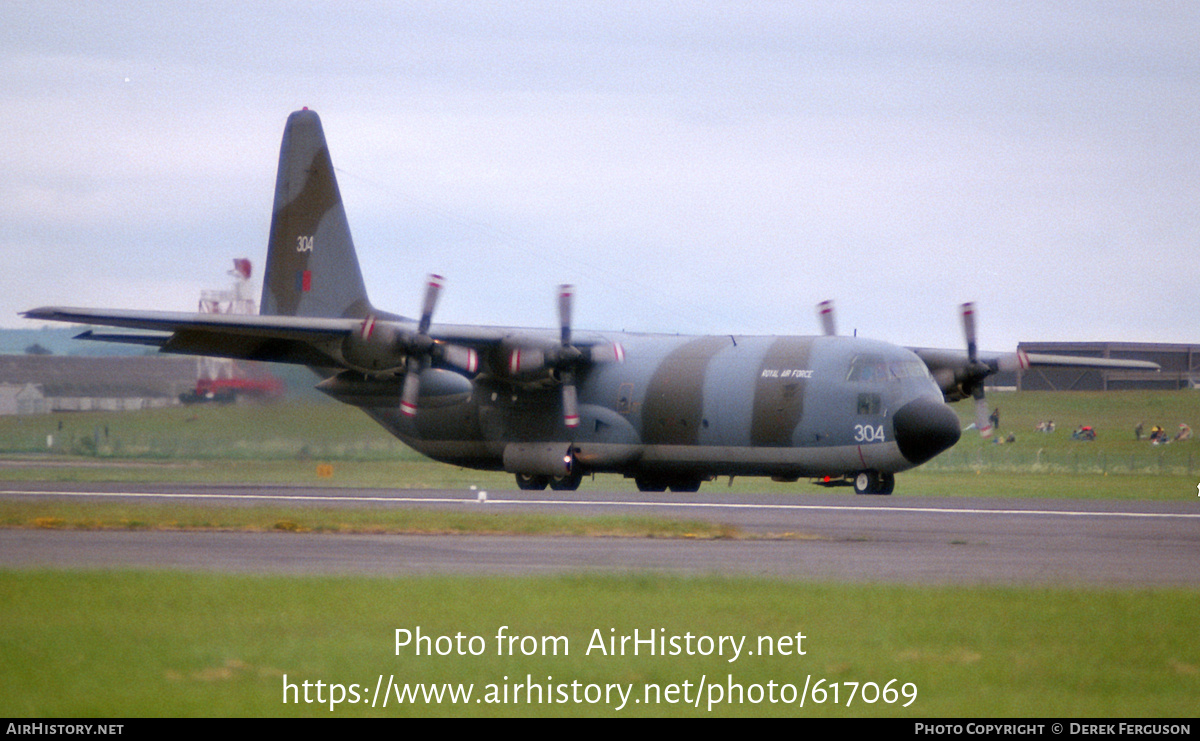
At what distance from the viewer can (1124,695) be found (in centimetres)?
893

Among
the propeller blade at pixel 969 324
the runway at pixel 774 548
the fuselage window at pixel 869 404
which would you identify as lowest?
the runway at pixel 774 548

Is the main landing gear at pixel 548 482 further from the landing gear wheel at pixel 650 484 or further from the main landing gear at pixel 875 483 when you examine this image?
the main landing gear at pixel 875 483

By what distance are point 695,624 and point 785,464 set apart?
21.0 metres

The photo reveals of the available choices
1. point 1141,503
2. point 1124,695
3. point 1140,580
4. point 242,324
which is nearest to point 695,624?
point 1124,695

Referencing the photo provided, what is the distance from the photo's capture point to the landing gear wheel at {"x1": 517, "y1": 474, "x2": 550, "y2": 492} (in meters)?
35.5

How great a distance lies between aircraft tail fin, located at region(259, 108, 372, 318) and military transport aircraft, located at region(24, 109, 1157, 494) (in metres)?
0.97

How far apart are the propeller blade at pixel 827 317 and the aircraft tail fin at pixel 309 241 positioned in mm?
12780

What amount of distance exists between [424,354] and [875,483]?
10.9 metres

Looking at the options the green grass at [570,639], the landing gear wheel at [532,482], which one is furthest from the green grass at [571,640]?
the landing gear wheel at [532,482]

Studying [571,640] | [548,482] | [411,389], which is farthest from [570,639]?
[548,482]

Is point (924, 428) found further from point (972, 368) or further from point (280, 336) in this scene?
point (280, 336)

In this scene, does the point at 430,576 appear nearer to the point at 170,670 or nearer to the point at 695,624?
the point at 695,624

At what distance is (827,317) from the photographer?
116ft

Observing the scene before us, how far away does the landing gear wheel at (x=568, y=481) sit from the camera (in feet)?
114
